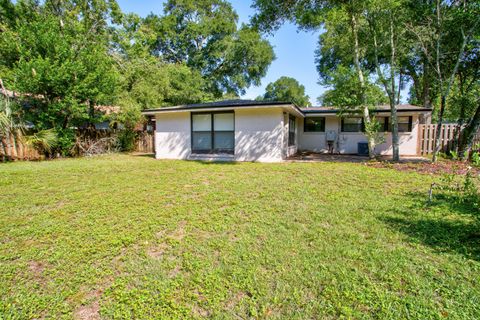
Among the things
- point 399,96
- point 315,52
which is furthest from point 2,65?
point 399,96

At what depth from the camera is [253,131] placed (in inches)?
414

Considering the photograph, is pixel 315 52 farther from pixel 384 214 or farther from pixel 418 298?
pixel 418 298

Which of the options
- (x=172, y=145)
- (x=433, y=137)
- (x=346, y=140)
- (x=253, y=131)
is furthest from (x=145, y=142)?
(x=433, y=137)

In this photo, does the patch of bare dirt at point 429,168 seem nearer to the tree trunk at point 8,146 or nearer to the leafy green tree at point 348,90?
the leafy green tree at point 348,90

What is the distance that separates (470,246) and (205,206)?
3984mm

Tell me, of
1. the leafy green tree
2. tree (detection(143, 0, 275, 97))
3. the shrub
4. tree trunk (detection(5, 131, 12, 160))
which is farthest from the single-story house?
tree (detection(143, 0, 275, 97))

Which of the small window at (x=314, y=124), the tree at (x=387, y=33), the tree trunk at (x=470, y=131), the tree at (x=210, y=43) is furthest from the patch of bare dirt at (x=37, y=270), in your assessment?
the tree at (x=210, y=43)

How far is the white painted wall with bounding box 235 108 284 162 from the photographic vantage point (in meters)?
10.2

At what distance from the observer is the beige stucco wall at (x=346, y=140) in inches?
490

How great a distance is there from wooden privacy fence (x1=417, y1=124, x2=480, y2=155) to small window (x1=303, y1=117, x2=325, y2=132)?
4827 mm

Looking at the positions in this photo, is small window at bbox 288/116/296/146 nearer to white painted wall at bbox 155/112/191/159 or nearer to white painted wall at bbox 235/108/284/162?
white painted wall at bbox 235/108/284/162

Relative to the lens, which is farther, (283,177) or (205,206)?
(283,177)

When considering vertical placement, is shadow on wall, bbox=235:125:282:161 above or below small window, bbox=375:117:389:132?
below

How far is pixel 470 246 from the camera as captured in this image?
3.05 meters
